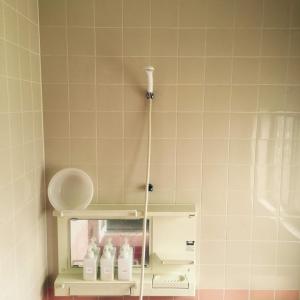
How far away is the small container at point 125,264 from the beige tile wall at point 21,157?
0.42 m

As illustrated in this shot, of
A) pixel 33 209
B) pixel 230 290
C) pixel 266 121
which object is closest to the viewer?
pixel 33 209

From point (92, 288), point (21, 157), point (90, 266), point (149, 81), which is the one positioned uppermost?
point (149, 81)

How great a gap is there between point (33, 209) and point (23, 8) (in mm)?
917

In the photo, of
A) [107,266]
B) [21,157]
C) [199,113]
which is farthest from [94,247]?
[199,113]

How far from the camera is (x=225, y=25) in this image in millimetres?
1716

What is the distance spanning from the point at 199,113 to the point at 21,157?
2.90 ft

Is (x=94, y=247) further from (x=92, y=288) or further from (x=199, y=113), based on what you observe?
(x=199, y=113)

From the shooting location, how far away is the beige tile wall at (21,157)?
1.32 meters

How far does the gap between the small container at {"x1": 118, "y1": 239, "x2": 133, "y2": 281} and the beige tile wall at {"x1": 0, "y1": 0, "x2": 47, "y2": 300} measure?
16.4 inches

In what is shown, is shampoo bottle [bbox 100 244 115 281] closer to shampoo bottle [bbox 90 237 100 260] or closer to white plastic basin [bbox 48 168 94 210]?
shampoo bottle [bbox 90 237 100 260]

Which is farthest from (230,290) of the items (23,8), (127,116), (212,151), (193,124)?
(23,8)

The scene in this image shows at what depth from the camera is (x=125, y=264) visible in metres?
1.72

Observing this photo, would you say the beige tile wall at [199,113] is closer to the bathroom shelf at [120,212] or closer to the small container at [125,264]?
the bathroom shelf at [120,212]

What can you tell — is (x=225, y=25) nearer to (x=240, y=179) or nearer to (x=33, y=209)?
(x=240, y=179)
